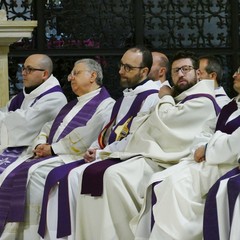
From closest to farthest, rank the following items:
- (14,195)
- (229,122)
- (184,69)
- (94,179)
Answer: (229,122), (94,179), (184,69), (14,195)

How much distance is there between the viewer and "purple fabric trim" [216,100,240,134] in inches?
263

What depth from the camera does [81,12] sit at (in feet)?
35.4

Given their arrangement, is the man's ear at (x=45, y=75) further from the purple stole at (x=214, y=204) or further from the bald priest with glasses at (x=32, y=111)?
the purple stole at (x=214, y=204)

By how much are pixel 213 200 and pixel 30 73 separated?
3.32 meters

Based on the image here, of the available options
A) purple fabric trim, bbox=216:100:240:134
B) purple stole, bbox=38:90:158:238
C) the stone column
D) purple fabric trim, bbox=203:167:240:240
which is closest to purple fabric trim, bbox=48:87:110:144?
purple stole, bbox=38:90:158:238

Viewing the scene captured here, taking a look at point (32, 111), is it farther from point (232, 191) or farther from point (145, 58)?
point (232, 191)

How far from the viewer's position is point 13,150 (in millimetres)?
8617

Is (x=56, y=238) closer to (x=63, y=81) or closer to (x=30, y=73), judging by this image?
(x=30, y=73)

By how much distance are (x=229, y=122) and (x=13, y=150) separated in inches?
104

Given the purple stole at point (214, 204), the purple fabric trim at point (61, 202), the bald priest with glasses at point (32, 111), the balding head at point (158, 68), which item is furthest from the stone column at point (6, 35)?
the purple stole at point (214, 204)

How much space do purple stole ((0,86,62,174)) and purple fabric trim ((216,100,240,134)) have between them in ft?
7.39

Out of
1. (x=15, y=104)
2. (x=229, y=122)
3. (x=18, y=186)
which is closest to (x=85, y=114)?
(x=18, y=186)

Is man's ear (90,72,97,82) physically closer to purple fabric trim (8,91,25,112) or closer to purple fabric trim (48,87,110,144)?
purple fabric trim (48,87,110,144)

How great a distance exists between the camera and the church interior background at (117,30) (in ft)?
35.1
